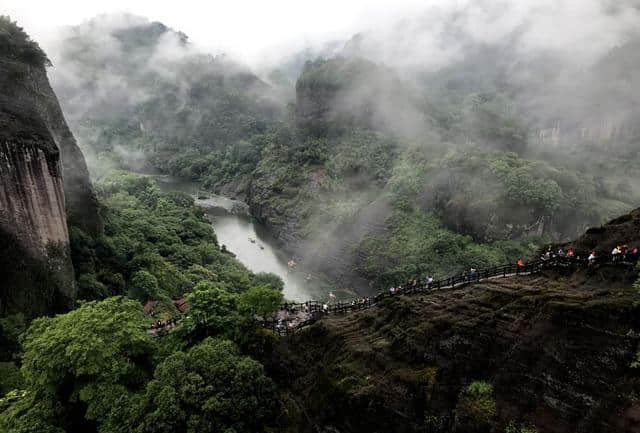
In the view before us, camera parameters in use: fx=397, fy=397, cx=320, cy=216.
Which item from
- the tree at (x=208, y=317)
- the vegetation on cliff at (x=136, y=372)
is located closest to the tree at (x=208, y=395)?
the vegetation on cliff at (x=136, y=372)

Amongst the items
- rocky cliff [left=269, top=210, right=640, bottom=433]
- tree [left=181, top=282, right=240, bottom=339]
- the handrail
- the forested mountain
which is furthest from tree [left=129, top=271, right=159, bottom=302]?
the forested mountain

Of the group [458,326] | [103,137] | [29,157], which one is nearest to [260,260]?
[29,157]

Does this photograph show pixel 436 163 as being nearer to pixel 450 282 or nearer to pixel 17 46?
pixel 450 282

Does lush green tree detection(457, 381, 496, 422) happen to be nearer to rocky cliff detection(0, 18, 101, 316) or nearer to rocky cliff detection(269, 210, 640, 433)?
rocky cliff detection(269, 210, 640, 433)

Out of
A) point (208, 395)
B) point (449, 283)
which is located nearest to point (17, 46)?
point (208, 395)

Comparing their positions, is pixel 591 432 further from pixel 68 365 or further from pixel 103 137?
pixel 103 137

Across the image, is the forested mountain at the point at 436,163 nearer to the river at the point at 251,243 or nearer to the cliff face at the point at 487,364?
the river at the point at 251,243
